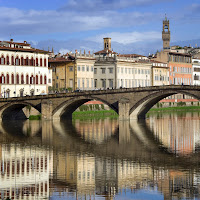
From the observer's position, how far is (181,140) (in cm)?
6475

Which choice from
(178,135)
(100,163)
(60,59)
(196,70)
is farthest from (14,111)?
(196,70)

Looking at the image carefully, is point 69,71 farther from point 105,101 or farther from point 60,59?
point 105,101

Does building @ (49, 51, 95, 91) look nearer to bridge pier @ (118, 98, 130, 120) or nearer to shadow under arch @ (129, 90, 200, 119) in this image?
shadow under arch @ (129, 90, 200, 119)

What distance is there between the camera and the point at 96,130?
258ft

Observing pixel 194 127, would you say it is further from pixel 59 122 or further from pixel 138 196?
pixel 138 196

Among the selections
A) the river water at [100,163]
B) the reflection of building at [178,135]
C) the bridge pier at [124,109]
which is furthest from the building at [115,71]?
the river water at [100,163]

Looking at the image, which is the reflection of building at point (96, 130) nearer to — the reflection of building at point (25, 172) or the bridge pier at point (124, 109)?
the bridge pier at point (124, 109)

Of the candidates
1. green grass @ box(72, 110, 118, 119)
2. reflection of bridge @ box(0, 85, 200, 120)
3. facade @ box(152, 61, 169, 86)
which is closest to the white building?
facade @ box(152, 61, 169, 86)

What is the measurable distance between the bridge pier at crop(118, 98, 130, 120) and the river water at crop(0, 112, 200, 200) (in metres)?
15.8

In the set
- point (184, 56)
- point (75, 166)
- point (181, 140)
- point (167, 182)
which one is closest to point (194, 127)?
point (181, 140)

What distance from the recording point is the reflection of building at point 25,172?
3728 centimetres

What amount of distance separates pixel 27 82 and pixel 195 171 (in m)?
71.9

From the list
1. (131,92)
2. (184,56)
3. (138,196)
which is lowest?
(138,196)

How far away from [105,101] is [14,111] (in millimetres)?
15463
